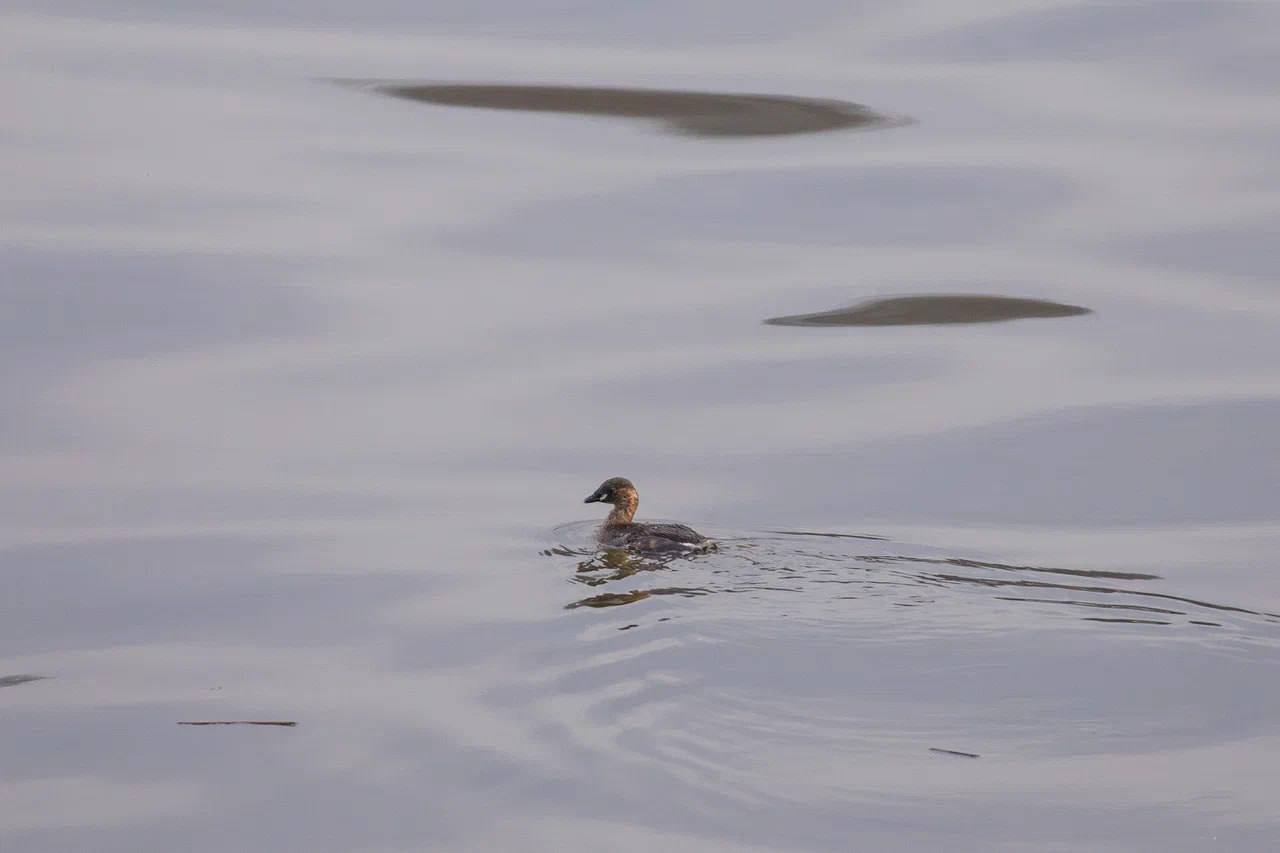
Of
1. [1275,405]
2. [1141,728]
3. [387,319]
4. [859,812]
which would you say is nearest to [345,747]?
[859,812]

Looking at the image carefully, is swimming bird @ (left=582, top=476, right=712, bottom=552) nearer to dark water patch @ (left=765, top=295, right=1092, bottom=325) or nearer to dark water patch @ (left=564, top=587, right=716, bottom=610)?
dark water patch @ (left=564, top=587, right=716, bottom=610)

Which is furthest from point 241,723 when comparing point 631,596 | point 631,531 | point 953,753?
point 631,531

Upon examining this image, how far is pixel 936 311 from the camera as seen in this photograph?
26.5ft

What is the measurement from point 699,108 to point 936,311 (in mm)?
1953

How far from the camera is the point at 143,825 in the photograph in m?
4.37

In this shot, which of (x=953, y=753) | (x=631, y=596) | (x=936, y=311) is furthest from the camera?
(x=936, y=311)

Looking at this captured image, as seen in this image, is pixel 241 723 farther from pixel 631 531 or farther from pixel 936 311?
pixel 936 311

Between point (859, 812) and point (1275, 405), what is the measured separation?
11.7 ft

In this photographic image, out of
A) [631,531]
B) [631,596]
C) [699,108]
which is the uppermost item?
[699,108]

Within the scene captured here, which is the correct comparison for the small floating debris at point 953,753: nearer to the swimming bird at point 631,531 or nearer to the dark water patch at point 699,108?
the swimming bird at point 631,531

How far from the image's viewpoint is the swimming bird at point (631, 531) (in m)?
6.43

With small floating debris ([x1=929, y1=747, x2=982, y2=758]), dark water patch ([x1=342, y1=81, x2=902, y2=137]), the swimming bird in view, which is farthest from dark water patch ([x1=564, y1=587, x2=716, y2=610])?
dark water patch ([x1=342, y1=81, x2=902, y2=137])

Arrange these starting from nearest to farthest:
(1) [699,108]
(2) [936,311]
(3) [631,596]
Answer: (3) [631,596], (2) [936,311], (1) [699,108]

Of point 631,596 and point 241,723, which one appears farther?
point 631,596
